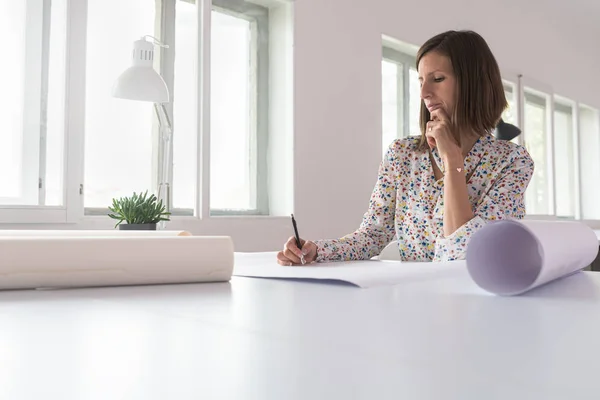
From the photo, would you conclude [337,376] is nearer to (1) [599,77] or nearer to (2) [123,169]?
(2) [123,169]

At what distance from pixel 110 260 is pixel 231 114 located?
7.67ft

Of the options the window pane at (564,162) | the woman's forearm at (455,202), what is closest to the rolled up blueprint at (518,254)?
the woman's forearm at (455,202)

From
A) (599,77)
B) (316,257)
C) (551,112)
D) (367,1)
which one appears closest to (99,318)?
(316,257)

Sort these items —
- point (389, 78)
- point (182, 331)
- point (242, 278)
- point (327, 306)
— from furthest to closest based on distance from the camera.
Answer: point (389, 78) < point (242, 278) < point (327, 306) < point (182, 331)

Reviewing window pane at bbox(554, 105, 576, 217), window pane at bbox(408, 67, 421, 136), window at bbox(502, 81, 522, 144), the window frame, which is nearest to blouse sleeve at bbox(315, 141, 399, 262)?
the window frame

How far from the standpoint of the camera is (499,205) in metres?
1.36

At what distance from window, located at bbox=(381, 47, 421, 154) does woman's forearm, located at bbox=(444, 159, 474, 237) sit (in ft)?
8.18

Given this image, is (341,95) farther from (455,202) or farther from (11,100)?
(455,202)

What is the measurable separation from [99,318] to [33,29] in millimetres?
2030

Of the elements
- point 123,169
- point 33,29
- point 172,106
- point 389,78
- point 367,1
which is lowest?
point 123,169

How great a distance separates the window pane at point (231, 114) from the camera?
285cm

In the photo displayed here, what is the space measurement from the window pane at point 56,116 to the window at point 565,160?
531 centimetres

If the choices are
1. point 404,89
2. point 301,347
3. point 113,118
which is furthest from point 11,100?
point 404,89

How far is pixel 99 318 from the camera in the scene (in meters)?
0.44
